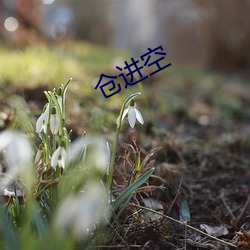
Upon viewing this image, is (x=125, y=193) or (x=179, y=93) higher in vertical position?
(x=179, y=93)

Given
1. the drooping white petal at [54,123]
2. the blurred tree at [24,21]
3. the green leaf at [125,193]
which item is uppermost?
the blurred tree at [24,21]

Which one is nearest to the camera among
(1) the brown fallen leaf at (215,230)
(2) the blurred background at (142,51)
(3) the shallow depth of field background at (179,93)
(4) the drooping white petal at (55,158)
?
(4) the drooping white petal at (55,158)

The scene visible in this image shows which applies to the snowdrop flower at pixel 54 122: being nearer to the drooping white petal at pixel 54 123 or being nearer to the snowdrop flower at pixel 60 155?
the drooping white petal at pixel 54 123

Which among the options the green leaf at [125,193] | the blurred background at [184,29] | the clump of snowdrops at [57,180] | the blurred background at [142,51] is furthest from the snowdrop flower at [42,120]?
the blurred background at [184,29]

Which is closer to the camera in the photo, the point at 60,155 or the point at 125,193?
the point at 60,155

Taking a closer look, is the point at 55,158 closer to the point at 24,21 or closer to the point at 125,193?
the point at 125,193

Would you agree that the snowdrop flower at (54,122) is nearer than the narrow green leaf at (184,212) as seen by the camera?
Yes

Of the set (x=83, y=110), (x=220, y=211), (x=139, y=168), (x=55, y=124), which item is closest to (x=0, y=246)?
(x=55, y=124)

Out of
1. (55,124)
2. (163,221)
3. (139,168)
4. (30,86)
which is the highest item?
(30,86)

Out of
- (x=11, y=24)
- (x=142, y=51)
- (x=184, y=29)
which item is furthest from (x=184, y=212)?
(x=142, y=51)

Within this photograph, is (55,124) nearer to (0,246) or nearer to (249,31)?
(0,246)

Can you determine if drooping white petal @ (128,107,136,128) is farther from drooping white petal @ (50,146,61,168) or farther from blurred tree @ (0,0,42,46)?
blurred tree @ (0,0,42,46)
